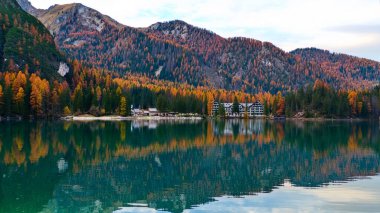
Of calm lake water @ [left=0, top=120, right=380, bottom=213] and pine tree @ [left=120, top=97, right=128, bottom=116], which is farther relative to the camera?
pine tree @ [left=120, top=97, right=128, bottom=116]

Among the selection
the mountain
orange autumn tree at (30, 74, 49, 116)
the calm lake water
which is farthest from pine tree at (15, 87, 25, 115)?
the calm lake water

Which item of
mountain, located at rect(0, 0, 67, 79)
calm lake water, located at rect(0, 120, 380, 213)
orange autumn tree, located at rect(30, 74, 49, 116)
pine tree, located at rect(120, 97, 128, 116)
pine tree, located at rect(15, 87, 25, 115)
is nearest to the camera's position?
calm lake water, located at rect(0, 120, 380, 213)

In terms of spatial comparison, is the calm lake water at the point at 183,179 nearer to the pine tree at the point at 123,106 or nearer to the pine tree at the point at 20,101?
the pine tree at the point at 20,101

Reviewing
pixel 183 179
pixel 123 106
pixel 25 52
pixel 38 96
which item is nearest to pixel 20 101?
pixel 38 96

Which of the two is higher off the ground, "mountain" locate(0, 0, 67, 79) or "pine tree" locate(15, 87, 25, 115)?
"mountain" locate(0, 0, 67, 79)

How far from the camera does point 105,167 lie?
4034 centimetres

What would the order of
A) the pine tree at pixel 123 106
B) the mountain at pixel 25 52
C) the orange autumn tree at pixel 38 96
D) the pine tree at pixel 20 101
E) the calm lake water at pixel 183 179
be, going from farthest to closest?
the pine tree at pixel 123 106 < the mountain at pixel 25 52 < the orange autumn tree at pixel 38 96 < the pine tree at pixel 20 101 < the calm lake water at pixel 183 179

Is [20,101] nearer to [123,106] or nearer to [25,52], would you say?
[25,52]

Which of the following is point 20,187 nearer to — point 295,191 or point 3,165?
point 3,165

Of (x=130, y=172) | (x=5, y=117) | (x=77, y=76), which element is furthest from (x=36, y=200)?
(x=77, y=76)

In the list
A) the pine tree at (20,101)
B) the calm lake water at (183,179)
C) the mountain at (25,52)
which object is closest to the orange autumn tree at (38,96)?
the pine tree at (20,101)

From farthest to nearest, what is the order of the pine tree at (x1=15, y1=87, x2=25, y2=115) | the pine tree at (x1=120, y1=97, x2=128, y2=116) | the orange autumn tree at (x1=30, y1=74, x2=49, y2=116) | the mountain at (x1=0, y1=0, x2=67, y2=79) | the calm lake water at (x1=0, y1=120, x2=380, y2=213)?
the pine tree at (x1=120, y1=97, x2=128, y2=116) → the mountain at (x1=0, y1=0, x2=67, y2=79) → the orange autumn tree at (x1=30, y1=74, x2=49, y2=116) → the pine tree at (x1=15, y1=87, x2=25, y2=115) → the calm lake water at (x1=0, y1=120, x2=380, y2=213)

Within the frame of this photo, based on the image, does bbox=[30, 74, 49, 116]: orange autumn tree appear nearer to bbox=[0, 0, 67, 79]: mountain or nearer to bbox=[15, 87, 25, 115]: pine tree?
bbox=[15, 87, 25, 115]: pine tree

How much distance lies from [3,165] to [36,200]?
47.7ft
